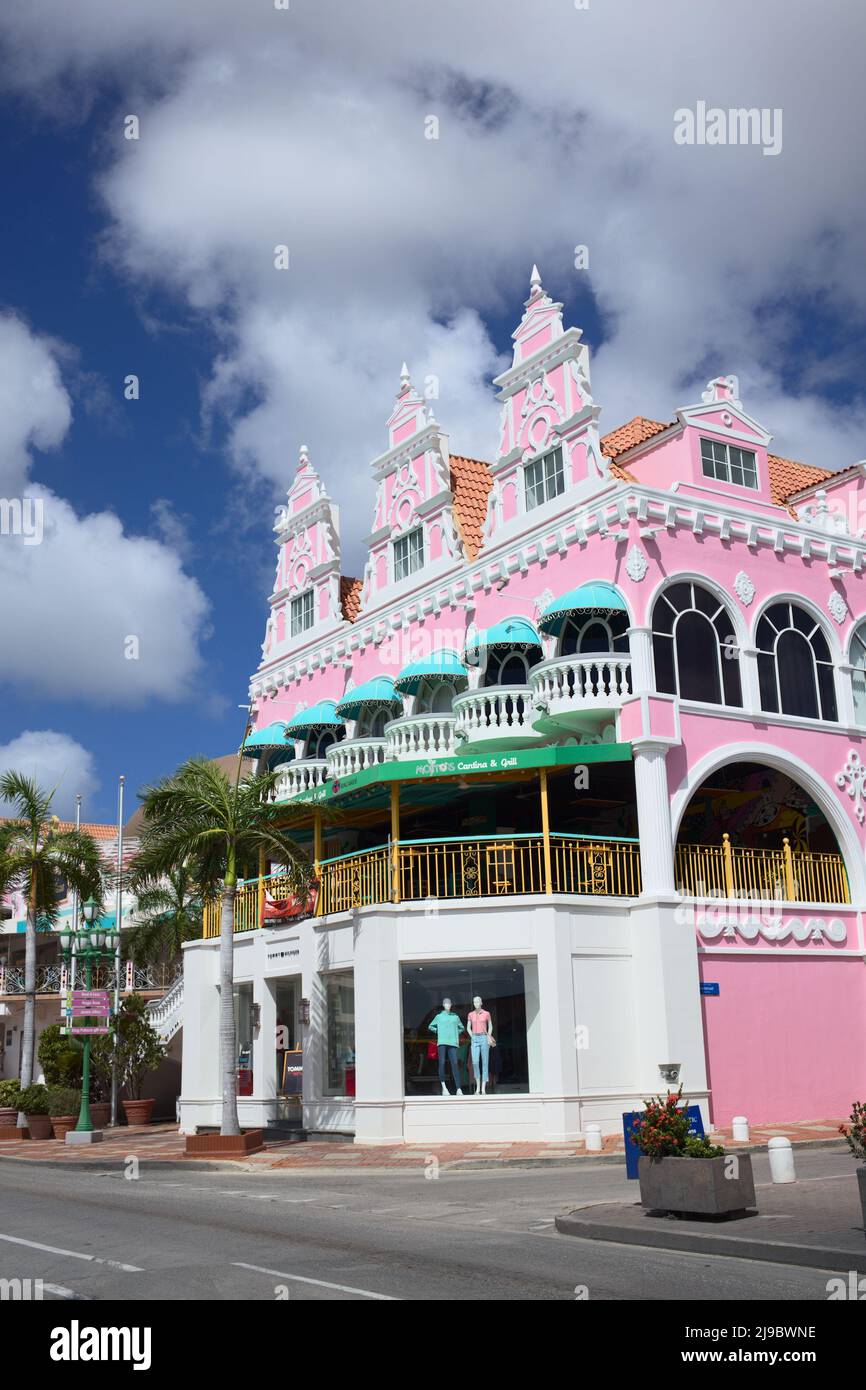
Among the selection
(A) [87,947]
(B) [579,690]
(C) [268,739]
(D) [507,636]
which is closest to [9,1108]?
(A) [87,947]

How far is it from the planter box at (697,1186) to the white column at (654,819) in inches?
432

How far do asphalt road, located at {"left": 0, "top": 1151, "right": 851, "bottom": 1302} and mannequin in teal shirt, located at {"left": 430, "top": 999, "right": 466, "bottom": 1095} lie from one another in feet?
12.5

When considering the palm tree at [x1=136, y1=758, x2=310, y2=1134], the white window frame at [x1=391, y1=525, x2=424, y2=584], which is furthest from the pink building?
the palm tree at [x1=136, y1=758, x2=310, y2=1134]

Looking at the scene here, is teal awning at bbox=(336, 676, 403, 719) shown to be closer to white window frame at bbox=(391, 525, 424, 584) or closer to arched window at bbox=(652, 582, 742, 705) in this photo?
white window frame at bbox=(391, 525, 424, 584)

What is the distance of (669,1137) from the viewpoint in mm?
12992

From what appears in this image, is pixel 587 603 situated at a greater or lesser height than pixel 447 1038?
greater

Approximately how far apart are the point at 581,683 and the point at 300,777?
8676 millimetres

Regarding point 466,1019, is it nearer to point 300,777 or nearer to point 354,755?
point 354,755

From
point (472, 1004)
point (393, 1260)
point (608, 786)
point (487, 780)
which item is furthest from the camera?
point (608, 786)
